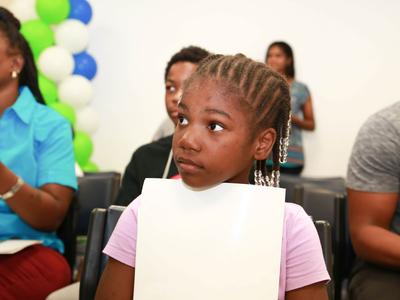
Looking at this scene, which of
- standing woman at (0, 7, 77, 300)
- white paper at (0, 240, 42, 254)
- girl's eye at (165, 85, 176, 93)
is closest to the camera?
white paper at (0, 240, 42, 254)

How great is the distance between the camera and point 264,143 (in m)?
1.07

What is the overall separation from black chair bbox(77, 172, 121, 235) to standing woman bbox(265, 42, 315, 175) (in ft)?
9.78

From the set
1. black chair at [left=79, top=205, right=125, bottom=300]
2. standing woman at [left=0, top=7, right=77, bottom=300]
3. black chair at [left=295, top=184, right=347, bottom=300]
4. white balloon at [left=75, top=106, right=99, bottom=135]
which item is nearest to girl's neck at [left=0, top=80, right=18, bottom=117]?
standing woman at [left=0, top=7, right=77, bottom=300]

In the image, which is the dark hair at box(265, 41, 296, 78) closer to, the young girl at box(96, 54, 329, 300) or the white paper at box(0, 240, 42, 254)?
the white paper at box(0, 240, 42, 254)

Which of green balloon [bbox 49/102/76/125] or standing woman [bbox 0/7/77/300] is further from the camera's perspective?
green balloon [bbox 49/102/76/125]

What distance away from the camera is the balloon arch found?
4137 mm

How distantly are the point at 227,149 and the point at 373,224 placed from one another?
831 millimetres

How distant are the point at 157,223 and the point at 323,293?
31 cm

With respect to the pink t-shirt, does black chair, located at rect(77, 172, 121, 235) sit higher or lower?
lower

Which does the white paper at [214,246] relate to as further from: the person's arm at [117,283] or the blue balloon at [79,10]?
the blue balloon at [79,10]

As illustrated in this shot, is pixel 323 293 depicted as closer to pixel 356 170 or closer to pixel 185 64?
pixel 356 170

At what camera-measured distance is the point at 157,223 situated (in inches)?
38.4

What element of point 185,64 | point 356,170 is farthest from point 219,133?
point 185,64

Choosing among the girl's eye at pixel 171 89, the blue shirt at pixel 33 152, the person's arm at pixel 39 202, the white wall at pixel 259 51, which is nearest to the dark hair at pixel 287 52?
the white wall at pixel 259 51
